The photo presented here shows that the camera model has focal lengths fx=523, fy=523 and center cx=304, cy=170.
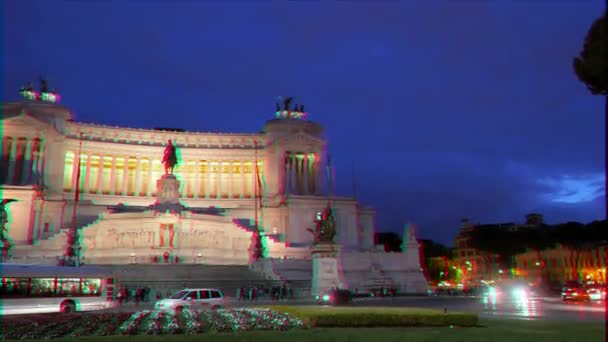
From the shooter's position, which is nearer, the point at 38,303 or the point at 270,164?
the point at 38,303

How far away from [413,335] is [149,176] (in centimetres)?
Answer: 7734

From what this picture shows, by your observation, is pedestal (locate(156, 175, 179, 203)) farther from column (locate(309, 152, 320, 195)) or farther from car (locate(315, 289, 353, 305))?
car (locate(315, 289, 353, 305))

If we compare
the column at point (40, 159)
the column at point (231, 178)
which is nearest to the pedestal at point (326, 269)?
the column at point (231, 178)

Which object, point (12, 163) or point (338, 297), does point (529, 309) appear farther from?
point (12, 163)

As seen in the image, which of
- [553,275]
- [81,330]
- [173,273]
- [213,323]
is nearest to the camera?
[81,330]

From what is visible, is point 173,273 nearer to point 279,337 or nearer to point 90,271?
point 90,271

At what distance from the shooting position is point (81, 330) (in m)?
16.3

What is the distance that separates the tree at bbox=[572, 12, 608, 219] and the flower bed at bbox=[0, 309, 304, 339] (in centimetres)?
1257

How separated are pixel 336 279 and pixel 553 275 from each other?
263ft

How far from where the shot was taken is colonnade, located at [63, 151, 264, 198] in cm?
8300

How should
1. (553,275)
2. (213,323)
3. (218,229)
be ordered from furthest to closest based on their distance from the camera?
(553,275)
(218,229)
(213,323)

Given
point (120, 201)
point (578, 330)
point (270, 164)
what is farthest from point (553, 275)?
point (578, 330)

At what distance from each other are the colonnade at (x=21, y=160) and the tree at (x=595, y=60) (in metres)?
80.4

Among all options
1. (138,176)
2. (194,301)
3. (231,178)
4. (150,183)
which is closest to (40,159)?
(138,176)
